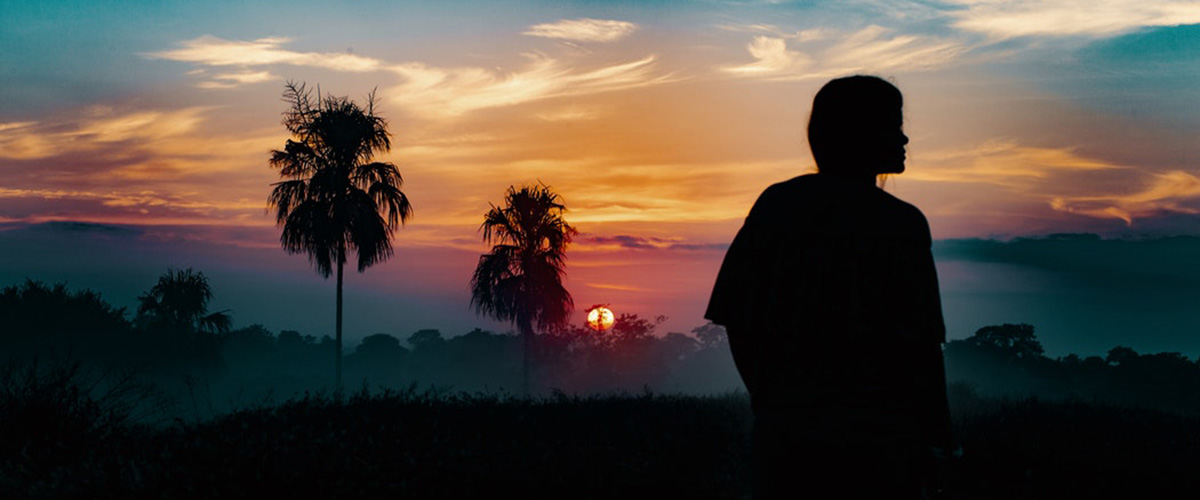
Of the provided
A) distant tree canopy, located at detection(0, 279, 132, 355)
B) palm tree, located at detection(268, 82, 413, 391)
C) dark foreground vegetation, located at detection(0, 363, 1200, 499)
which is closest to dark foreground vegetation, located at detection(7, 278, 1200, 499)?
dark foreground vegetation, located at detection(0, 363, 1200, 499)

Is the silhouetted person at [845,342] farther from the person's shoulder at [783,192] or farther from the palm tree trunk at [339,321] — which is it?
the palm tree trunk at [339,321]

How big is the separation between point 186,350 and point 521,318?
777 inches

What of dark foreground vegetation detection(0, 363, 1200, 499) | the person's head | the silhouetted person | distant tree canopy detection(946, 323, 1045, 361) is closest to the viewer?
the silhouetted person

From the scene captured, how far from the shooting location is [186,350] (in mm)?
50750

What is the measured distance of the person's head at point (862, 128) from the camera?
9.52ft

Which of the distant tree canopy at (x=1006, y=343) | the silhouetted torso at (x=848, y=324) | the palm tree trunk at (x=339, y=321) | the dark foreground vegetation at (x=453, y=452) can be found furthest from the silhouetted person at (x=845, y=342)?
the distant tree canopy at (x=1006, y=343)

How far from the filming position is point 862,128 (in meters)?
2.90

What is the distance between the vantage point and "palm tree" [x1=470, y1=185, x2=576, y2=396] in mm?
44969

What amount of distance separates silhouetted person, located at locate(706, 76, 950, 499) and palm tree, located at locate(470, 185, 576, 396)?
42236mm

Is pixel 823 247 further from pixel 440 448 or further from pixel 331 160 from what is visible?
pixel 331 160

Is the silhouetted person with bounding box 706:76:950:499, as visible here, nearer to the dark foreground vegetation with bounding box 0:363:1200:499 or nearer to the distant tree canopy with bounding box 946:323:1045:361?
the dark foreground vegetation with bounding box 0:363:1200:499

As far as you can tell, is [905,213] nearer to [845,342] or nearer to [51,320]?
[845,342]

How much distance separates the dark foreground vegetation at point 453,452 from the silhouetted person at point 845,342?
21.7ft

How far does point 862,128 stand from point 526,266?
4250cm
